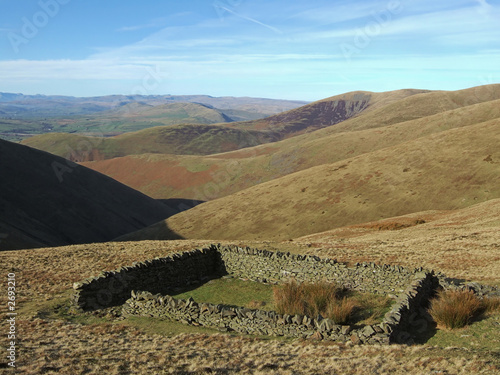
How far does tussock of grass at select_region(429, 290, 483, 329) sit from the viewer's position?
13.6 metres

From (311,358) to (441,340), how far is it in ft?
15.8

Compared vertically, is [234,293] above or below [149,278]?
below

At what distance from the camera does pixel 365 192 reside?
6378 centimetres

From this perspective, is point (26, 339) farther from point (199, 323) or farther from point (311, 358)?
point (311, 358)

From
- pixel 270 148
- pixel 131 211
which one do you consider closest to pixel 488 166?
pixel 131 211

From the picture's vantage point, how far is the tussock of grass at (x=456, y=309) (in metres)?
13.6

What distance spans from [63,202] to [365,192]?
221 feet

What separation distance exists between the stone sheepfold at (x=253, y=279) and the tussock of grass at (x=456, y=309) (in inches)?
26.5

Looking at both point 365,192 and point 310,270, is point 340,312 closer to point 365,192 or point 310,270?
point 310,270

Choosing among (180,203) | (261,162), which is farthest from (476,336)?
(261,162)

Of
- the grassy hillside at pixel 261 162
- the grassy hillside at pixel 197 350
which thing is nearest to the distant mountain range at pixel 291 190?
the grassy hillside at pixel 261 162

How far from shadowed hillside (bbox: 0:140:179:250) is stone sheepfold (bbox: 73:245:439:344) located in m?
52.5

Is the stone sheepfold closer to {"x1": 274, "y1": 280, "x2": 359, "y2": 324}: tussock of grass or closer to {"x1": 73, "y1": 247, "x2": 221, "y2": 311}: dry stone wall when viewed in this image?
{"x1": 73, "y1": 247, "x2": 221, "y2": 311}: dry stone wall

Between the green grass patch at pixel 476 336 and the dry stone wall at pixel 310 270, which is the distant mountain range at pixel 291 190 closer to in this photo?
the dry stone wall at pixel 310 270
